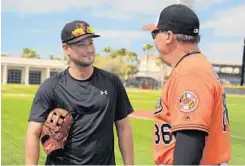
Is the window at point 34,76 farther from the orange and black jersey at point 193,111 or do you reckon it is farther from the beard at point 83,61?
the orange and black jersey at point 193,111

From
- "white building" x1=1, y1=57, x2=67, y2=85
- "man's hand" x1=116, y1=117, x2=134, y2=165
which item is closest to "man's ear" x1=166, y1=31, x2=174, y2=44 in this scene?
"man's hand" x1=116, y1=117, x2=134, y2=165

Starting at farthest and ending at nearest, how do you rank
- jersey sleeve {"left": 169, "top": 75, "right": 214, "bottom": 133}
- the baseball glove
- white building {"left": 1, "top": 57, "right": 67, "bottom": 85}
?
white building {"left": 1, "top": 57, "right": 67, "bottom": 85}
the baseball glove
jersey sleeve {"left": 169, "top": 75, "right": 214, "bottom": 133}

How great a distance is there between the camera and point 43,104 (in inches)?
123

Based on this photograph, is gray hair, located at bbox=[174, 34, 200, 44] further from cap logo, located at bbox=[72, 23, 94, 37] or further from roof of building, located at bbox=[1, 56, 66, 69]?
roof of building, located at bbox=[1, 56, 66, 69]

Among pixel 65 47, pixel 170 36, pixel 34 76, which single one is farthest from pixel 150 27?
pixel 34 76

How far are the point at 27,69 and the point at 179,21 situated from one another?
69.5 m

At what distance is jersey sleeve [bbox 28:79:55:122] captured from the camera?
3107 mm

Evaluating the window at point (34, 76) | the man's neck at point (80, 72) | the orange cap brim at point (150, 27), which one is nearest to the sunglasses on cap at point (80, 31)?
the man's neck at point (80, 72)

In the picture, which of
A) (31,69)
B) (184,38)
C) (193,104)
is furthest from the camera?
(31,69)

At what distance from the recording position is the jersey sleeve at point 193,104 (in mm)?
1898

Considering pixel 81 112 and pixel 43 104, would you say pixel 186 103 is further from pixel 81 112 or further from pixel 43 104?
pixel 43 104

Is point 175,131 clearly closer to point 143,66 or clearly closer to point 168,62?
point 168,62

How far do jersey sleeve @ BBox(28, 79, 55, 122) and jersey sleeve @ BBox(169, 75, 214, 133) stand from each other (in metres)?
Answer: 1.37

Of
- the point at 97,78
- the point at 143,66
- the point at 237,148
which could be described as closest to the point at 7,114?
the point at 237,148
